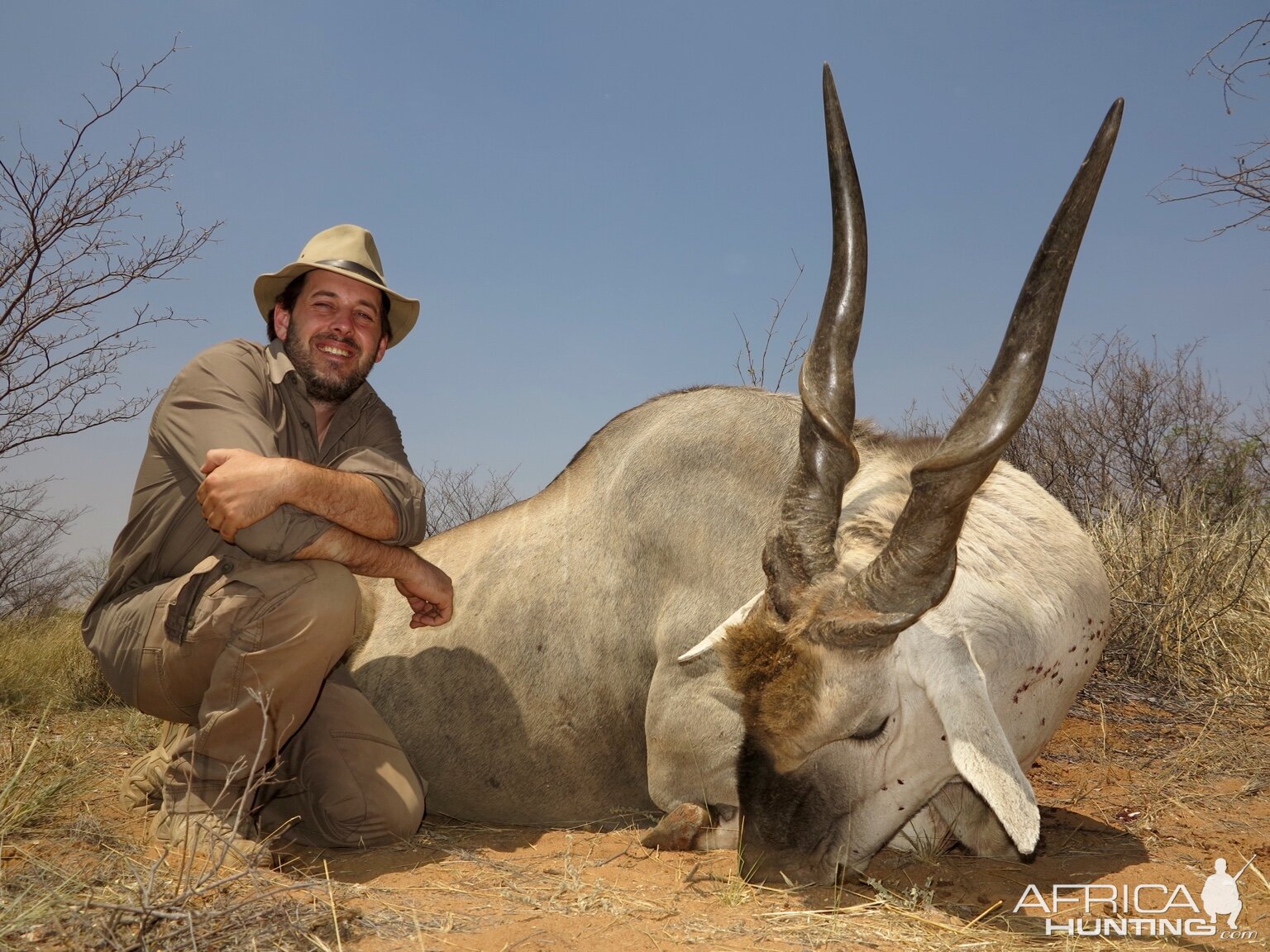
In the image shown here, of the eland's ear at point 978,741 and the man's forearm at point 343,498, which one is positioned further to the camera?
the man's forearm at point 343,498

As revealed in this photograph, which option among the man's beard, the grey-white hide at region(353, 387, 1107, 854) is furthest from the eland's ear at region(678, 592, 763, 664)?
the man's beard

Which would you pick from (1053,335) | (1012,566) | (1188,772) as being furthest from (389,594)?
(1188,772)

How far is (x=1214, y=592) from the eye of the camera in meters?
5.98

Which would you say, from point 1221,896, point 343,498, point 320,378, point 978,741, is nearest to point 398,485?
point 343,498

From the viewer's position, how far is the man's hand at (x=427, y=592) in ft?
11.4

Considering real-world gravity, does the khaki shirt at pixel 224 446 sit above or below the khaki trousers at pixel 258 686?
above

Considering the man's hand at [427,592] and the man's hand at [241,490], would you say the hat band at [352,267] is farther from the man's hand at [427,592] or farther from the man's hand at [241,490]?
the man's hand at [427,592]

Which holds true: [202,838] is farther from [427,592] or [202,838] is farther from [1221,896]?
[1221,896]

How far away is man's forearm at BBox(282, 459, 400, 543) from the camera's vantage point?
10.0ft

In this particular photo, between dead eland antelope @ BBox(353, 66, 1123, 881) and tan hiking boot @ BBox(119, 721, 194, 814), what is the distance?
0.75 meters

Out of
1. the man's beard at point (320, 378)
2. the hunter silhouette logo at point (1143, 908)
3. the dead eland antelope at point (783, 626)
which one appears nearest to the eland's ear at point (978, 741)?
the dead eland antelope at point (783, 626)

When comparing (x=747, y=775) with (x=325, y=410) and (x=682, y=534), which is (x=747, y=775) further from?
(x=325, y=410)

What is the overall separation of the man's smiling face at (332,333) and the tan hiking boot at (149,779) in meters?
1.35

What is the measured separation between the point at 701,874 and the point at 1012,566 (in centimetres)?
134
